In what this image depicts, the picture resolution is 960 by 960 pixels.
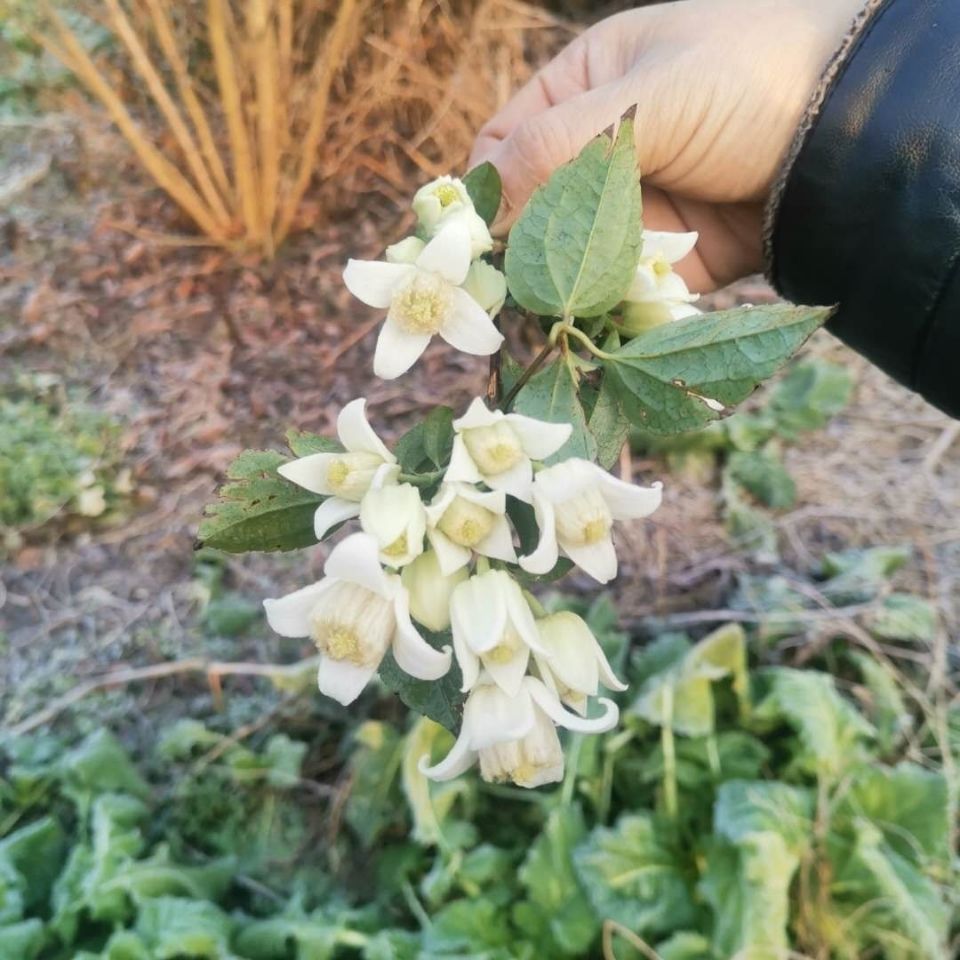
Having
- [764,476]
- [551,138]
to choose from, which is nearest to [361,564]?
[551,138]

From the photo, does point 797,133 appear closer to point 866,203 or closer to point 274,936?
point 866,203

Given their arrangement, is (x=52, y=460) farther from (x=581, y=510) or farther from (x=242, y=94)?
(x=581, y=510)

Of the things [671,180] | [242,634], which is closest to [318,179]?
[242,634]

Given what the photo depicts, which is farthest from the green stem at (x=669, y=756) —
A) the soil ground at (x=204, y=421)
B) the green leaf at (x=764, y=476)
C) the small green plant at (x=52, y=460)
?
the small green plant at (x=52, y=460)

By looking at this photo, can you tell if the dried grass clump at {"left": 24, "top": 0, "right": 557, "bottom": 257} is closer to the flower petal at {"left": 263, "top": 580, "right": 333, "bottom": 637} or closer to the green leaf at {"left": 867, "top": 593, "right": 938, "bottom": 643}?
the green leaf at {"left": 867, "top": 593, "right": 938, "bottom": 643}

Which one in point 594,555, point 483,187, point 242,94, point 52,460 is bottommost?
point 52,460

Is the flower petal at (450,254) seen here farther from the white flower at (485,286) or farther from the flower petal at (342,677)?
the flower petal at (342,677)
